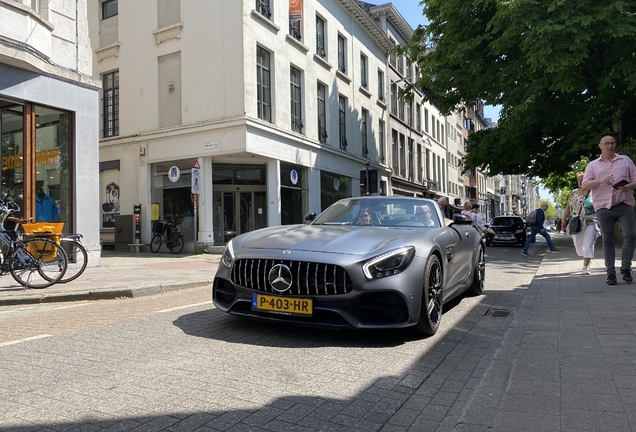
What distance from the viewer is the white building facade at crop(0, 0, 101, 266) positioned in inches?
390

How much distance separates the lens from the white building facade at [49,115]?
32.5ft

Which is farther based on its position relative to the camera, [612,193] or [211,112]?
[211,112]

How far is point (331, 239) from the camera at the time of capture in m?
4.57

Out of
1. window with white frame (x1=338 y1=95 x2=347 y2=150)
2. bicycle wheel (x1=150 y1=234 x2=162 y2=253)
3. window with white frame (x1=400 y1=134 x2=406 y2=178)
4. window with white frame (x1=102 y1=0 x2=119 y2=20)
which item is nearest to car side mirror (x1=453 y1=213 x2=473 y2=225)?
bicycle wheel (x1=150 y1=234 x2=162 y2=253)

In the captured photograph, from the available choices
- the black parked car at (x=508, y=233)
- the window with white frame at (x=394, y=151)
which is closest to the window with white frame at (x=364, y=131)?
the window with white frame at (x=394, y=151)

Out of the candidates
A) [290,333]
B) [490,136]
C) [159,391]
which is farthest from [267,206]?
[159,391]

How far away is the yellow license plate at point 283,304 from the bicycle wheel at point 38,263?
5.10 metres

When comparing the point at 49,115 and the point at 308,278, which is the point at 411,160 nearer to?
the point at 49,115

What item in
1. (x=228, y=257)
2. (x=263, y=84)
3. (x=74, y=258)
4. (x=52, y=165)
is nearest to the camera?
(x=228, y=257)

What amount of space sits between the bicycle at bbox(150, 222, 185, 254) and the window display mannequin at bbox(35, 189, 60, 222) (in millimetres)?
7431

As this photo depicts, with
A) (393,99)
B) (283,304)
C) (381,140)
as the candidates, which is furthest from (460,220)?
(393,99)

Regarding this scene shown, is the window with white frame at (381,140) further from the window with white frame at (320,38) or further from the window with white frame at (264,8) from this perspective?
the window with white frame at (264,8)

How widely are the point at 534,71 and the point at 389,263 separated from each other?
14112mm

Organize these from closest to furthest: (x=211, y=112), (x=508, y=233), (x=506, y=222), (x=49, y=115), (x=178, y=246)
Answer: (x=49, y=115) < (x=211, y=112) < (x=178, y=246) < (x=508, y=233) < (x=506, y=222)
